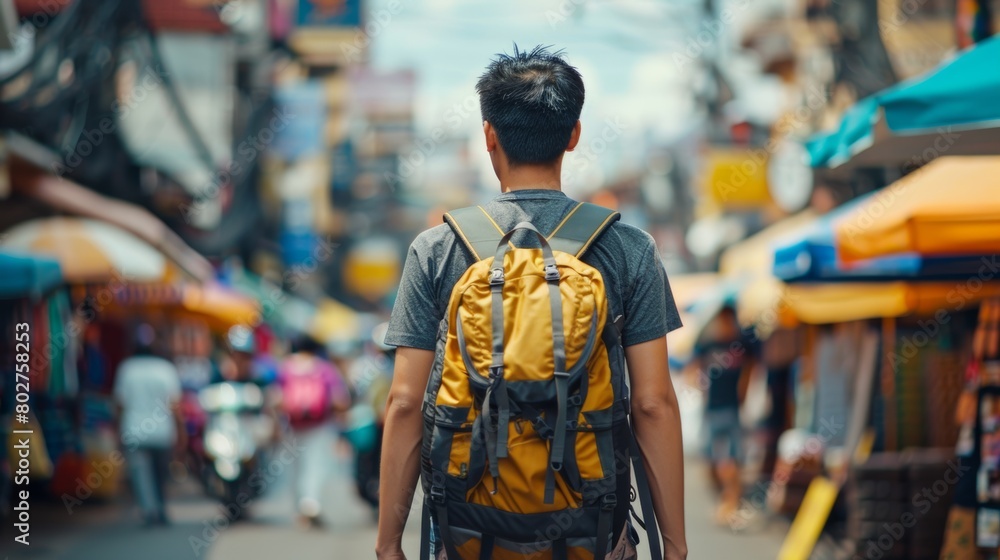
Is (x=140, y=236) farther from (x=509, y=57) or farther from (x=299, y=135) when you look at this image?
(x=509, y=57)

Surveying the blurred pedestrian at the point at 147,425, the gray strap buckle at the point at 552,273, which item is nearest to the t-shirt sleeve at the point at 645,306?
the gray strap buckle at the point at 552,273

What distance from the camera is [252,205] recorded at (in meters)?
27.9

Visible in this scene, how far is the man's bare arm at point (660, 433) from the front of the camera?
3.00m

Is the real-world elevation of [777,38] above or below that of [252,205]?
above

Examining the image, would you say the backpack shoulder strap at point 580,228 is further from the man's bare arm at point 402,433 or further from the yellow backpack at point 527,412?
the man's bare arm at point 402,433

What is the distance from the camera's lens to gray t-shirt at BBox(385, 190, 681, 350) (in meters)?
3.03

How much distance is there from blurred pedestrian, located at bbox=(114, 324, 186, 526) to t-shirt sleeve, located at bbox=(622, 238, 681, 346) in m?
9.76

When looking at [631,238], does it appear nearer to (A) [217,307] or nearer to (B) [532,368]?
(B) [532,368]

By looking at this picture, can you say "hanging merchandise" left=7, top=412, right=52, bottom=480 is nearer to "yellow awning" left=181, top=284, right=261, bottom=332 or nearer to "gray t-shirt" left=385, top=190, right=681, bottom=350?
"yellow awning" left=181, top=284, right=261, bottom=332

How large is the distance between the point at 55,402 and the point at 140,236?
13.9 ft

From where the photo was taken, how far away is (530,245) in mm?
3000

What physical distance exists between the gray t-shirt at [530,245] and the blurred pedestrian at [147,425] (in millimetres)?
9575

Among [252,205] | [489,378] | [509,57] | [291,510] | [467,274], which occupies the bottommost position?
[291,510]

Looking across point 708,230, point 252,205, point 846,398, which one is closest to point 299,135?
point 252,205
